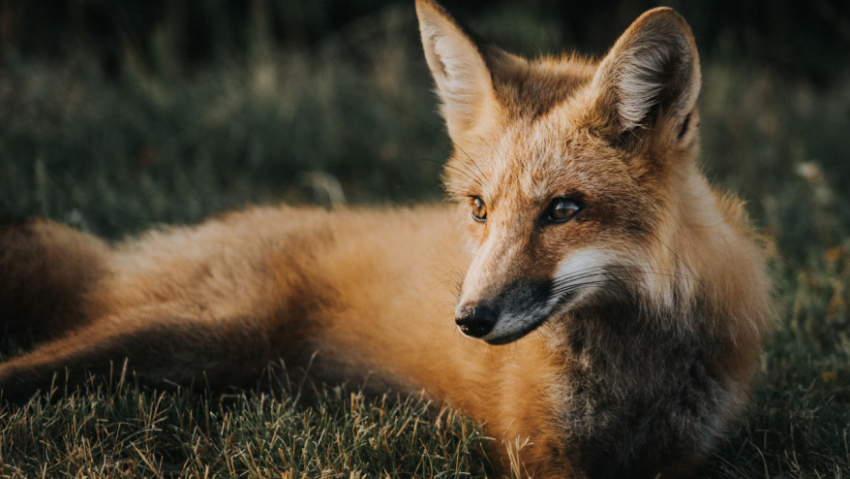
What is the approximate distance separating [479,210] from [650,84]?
2.35 feet

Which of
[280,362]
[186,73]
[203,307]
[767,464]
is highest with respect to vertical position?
[186,73]

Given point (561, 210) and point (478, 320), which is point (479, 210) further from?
point (478, 320)

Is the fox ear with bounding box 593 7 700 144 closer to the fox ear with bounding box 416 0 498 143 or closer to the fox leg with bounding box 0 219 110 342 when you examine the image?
the fox ear with bounding box 416 0 498 143

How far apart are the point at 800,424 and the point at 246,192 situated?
4.05m

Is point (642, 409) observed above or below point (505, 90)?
below

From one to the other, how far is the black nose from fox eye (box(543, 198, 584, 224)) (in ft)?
1.35

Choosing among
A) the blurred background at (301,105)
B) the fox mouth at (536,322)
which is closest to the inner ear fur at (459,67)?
the fox mouth at (536,322)

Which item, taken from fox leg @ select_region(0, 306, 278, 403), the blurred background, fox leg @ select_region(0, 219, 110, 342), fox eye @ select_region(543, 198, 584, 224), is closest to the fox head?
fox eye @ select_region(543, 198, 584, 224)

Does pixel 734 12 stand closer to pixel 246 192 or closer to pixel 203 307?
pixel 246 192

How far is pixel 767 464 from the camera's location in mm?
2734

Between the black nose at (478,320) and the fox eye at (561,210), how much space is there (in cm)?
41

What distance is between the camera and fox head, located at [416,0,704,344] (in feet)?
7.67

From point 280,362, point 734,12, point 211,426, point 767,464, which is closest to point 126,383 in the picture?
point 211,426

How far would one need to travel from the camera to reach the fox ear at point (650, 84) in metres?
2.44
